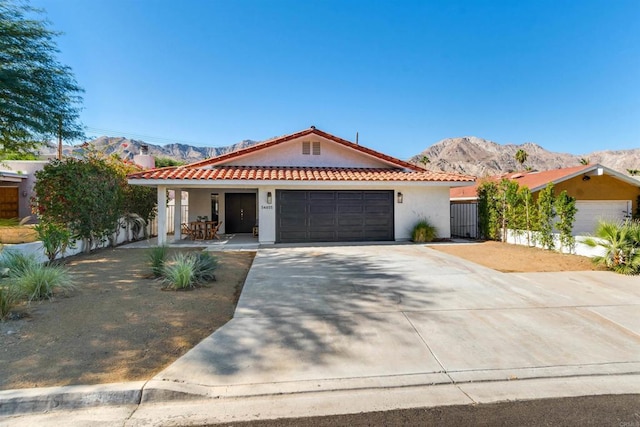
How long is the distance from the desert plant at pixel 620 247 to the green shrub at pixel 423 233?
20.5 feet

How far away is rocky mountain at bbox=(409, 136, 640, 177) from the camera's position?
82875mm

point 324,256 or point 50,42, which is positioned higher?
point 50,42

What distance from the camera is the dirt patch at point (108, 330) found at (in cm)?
373

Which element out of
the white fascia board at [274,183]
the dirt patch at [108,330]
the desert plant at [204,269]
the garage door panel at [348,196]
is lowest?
the dirt patch at [108,330]

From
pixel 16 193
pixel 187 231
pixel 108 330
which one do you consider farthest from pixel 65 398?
pixel 16 193

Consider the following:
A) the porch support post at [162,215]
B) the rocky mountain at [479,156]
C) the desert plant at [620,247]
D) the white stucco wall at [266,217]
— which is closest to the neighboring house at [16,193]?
the porch support post at [162,215]

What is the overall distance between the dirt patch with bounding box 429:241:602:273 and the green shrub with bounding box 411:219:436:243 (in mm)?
1091

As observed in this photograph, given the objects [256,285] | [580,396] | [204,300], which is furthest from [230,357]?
[580,396]

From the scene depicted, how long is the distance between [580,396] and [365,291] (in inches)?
149

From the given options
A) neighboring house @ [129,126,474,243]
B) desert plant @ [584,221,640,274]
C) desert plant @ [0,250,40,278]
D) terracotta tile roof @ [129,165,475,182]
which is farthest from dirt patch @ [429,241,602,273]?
desert plant @ [0,250,40,278]

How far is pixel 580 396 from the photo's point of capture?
345cm

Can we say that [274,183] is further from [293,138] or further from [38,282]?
[38,282]

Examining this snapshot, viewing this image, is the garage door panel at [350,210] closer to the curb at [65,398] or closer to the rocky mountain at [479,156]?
the curb at [65,398]

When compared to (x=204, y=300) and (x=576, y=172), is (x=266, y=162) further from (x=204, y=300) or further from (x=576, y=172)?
(x=576, y=172)
